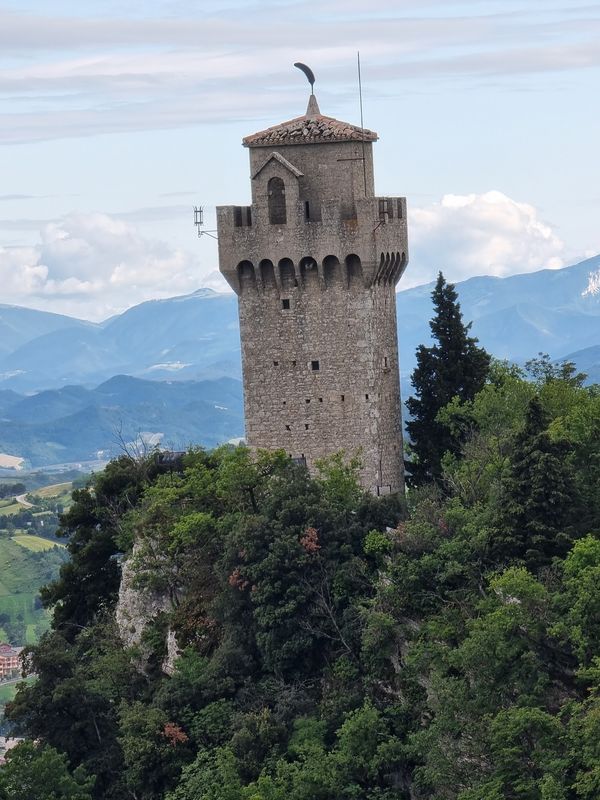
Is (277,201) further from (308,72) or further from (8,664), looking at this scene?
(8,664)

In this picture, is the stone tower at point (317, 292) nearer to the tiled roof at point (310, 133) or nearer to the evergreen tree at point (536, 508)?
the tiled roof at point (310, 133)

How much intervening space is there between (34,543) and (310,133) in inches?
5445

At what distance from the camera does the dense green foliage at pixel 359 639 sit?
39.5 metres

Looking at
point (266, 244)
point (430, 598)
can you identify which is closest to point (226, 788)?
point (430, 598)

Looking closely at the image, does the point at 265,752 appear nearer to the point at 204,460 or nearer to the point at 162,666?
the point at 162,666

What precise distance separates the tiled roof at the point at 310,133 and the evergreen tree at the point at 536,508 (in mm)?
11806

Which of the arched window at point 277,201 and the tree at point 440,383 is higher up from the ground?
the arched window at point 277,201

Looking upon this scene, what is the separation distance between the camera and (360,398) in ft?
171

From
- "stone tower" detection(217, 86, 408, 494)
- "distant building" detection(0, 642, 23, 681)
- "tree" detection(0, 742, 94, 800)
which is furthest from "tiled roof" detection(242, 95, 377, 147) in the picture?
"distant building" detection(0, 642, 23, 681)

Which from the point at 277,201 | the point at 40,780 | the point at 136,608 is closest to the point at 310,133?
the point at 277,201

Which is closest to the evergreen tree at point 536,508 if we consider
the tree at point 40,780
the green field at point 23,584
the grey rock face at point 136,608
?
the tree at point 40,780

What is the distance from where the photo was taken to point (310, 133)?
51.8 m

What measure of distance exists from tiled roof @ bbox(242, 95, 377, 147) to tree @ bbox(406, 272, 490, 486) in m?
6.03

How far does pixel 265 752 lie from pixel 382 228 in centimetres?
1538
